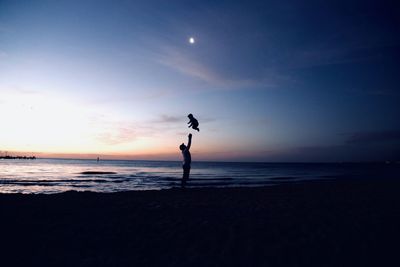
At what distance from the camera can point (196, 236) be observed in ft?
20.0

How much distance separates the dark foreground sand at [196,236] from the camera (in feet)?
16.4

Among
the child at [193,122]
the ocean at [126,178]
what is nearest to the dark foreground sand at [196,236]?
the child at [193,122]

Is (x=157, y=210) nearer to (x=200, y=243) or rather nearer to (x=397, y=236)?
(x=200, y=243)

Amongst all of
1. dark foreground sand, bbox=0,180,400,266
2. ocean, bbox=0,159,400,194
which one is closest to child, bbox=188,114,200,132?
dark foreground sand, bbox=0,180,400,266

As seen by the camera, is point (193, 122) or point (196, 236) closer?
point (196, 236)

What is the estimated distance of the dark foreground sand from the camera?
5.01m

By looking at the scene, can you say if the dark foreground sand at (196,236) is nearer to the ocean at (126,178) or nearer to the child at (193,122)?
the child at (193,122)

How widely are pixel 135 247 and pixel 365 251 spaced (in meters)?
4.73

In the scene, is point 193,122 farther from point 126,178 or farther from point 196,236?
point 126,178

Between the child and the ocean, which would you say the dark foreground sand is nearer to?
the child

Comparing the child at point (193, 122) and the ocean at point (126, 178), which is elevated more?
the child at point (193, 122)

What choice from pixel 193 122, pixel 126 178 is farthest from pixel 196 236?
pixel 126 178

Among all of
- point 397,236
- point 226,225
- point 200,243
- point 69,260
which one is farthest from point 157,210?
point 397,236

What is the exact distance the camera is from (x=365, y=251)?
536 centimetres
